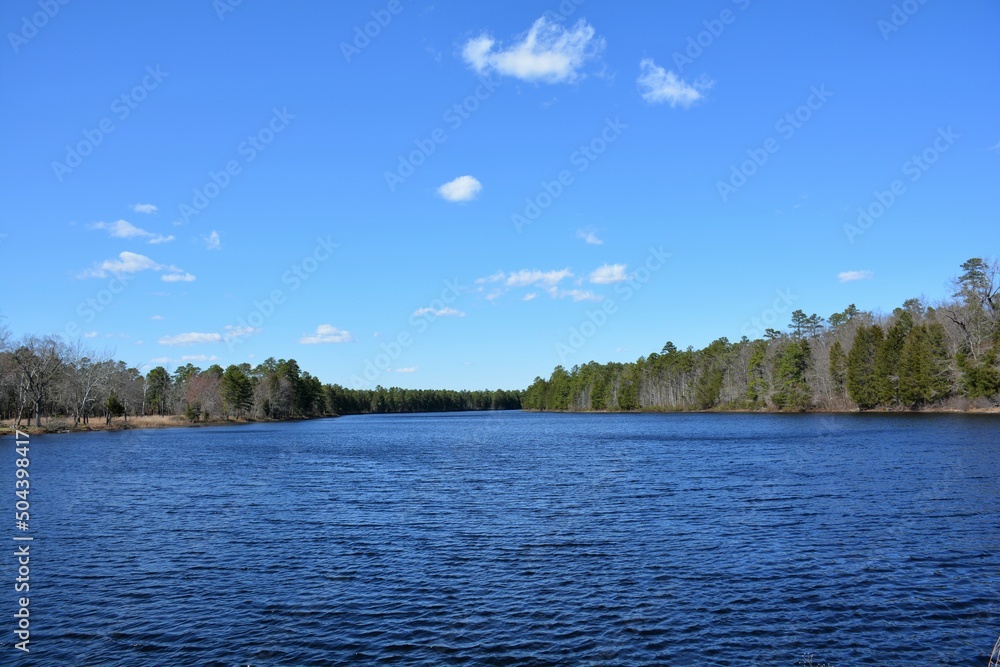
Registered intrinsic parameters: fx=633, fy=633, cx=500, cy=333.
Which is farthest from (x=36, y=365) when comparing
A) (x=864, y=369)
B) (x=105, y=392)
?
(x=864, y=369)

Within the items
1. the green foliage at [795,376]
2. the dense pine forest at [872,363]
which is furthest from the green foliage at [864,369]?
the green foliage at [795,376]

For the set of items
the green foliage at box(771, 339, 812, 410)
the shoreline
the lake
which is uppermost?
the green foliage at box(771, 339, 812, 410)

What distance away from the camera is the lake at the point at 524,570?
14.7 m

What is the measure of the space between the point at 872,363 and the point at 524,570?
5176 inches

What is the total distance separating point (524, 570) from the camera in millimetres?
20594

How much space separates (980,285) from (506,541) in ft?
369

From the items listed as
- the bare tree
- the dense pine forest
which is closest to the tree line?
the bare tree

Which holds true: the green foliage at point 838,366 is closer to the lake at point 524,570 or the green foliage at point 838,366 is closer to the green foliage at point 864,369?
the green foliage at point 864,369

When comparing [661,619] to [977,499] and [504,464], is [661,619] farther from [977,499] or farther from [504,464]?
[504,464]

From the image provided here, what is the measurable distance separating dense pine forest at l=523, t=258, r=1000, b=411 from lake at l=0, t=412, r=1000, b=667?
247 ft

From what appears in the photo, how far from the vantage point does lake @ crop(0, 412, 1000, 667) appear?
14672 mm

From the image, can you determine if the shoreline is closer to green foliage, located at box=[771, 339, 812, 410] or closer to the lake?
the lake

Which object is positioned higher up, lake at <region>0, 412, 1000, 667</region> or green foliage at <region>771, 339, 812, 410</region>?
green foliage at <region>771, 339, 812, 410</region>

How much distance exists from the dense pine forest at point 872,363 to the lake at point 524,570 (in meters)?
75.4
